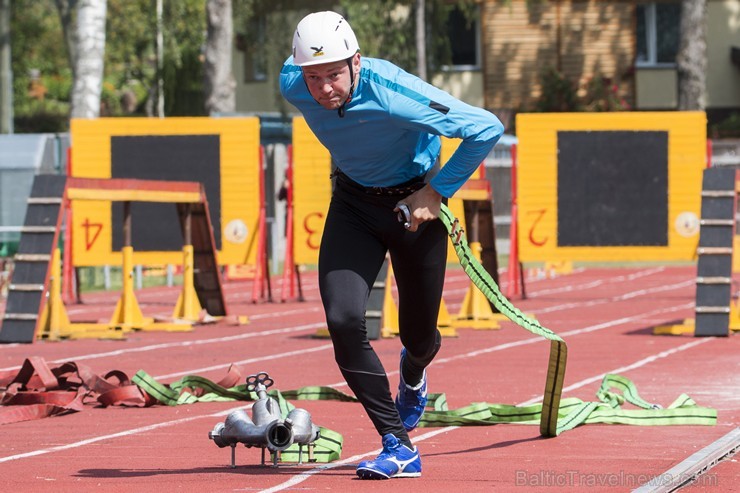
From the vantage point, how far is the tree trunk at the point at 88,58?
30.8m

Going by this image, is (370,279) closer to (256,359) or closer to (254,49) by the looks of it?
(256,359)

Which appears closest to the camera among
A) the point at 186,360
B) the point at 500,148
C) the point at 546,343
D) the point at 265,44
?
the point at 186,360

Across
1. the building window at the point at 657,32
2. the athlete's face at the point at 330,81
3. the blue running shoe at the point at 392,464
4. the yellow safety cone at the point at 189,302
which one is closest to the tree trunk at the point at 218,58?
the yellow safety cone at the point at 189,302

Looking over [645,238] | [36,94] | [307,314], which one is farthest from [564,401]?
[36,94]

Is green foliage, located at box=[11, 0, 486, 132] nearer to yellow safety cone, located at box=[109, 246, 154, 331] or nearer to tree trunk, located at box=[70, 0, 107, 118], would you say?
tree trunk, located at box=[70, 0, 107, 118]

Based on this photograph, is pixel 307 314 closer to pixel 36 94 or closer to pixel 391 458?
pixel 391 458

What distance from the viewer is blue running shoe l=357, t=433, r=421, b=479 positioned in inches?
292

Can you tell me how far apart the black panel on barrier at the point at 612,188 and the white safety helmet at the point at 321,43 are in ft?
51.4

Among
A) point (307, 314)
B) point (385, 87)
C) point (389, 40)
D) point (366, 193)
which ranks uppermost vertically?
point (389, 40)

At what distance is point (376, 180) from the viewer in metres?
7.81

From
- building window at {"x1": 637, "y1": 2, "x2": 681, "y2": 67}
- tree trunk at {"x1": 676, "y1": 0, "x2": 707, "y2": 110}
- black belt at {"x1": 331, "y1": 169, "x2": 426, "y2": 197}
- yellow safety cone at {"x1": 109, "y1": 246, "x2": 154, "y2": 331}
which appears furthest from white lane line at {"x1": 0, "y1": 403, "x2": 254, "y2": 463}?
building window at {"x1": 637, "y1": 2, "x2": 681, "y2": 67}

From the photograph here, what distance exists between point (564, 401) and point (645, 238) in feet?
42.3

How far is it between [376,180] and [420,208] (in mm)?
310

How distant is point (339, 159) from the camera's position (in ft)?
25.7
